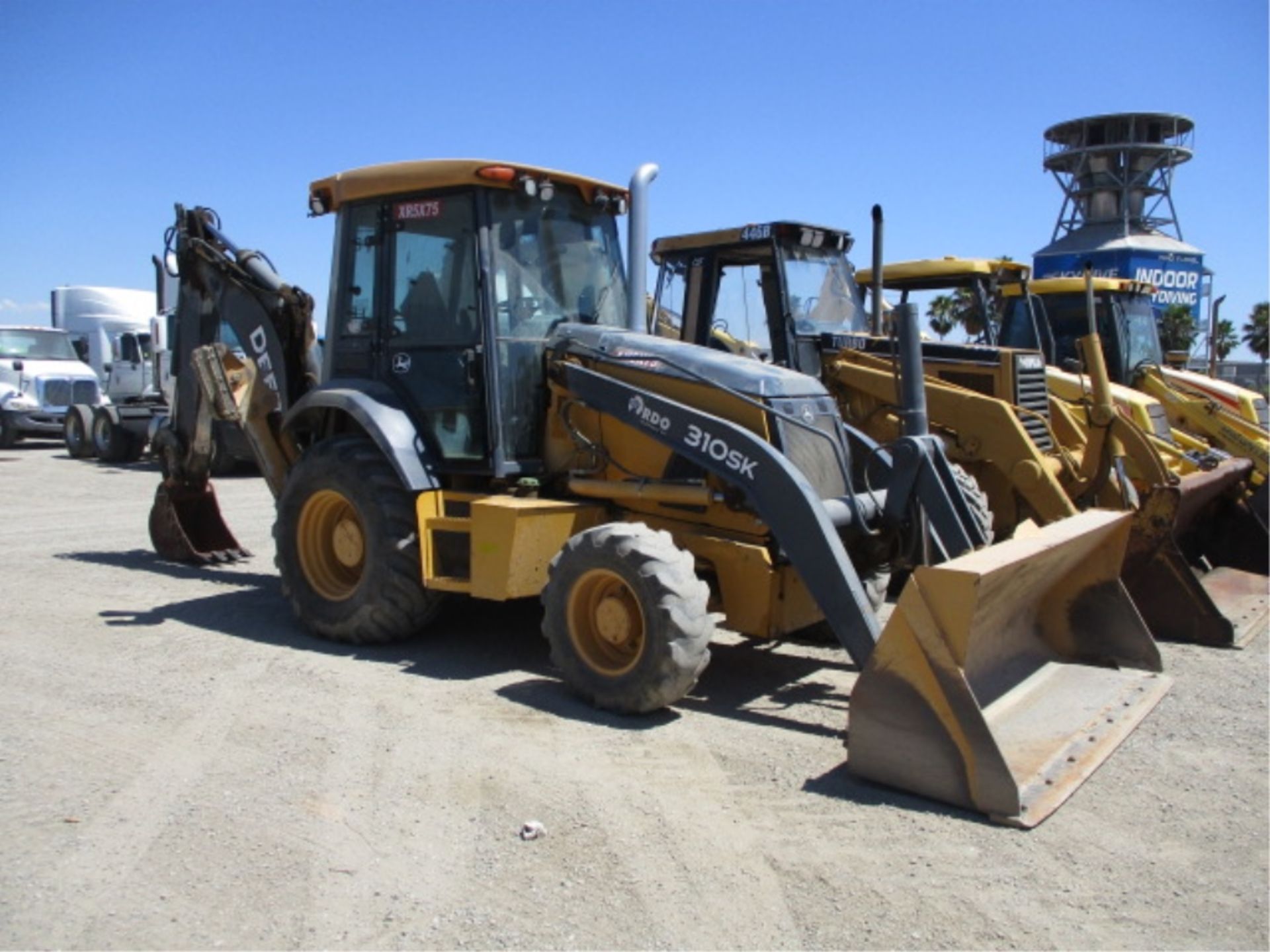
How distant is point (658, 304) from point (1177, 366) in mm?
8068

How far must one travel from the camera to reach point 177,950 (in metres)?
3.26

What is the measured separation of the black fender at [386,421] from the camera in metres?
6.42

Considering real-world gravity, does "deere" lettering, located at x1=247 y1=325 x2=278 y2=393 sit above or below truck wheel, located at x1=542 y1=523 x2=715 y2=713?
above

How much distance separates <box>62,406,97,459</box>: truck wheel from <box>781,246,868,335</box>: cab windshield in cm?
1496

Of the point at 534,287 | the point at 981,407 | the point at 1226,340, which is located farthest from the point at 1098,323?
the point at 1226,340

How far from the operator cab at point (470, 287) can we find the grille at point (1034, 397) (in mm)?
3481

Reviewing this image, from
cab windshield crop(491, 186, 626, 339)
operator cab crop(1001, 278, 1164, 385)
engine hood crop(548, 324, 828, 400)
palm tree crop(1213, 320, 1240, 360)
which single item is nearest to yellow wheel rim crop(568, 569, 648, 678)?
engine hood crop(548, 324, 828, 400)

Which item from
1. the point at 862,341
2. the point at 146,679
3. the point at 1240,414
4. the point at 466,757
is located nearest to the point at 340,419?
the point at 146,679

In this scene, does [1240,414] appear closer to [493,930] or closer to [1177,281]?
[493,930]

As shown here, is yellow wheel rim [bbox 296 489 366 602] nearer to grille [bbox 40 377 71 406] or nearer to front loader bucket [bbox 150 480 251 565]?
front loader bucket [bbox 150 480 251 565]

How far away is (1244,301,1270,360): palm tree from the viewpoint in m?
54.8

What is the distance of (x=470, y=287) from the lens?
21.2 ft

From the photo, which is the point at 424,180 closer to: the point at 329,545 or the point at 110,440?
the point at 329,545

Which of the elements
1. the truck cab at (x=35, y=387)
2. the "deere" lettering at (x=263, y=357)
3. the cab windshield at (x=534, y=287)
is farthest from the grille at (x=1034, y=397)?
the truck cab at (x=35, y=387)
